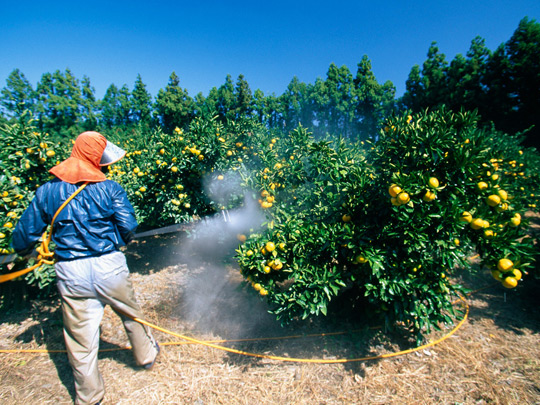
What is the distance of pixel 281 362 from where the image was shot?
102 inches

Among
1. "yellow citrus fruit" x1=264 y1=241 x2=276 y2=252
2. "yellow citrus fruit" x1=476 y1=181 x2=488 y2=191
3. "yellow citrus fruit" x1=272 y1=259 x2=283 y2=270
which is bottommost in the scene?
"yellow citrus fruit" x1=272 y1=259 x2=283 y2=270

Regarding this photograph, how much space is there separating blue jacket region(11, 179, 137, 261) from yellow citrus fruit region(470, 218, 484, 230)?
9.43 ft

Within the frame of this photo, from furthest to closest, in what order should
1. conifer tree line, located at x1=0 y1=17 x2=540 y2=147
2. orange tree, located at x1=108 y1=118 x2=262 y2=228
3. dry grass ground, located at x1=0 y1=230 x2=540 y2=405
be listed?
conifer tree line, located at x1=0 y1=17 x2=540 y2=147, orange tree, located at x1=108 y1=118 x2=262 y2=228, dry grass ground, located at x1=0 y1=230 x2=540 y2=405

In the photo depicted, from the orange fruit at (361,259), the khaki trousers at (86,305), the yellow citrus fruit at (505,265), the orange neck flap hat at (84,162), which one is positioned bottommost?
the khaki trousers at (86,305)

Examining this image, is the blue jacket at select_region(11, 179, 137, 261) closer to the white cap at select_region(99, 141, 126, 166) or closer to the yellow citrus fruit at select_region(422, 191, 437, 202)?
the white cap at select_region(99, 141, 126, 166)

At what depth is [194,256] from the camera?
5.25 metres

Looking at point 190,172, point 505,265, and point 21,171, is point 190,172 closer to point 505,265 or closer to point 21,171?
point 21,171

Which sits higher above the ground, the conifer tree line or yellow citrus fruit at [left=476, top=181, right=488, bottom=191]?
the conifer tree line

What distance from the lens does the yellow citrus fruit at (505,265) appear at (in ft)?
5.65

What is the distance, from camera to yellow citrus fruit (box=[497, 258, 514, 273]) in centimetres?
172

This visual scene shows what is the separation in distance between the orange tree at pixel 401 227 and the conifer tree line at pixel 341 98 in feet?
8.55

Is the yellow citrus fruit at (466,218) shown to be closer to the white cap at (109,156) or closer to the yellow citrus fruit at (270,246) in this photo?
the yellow citrus fruit at (270,246)

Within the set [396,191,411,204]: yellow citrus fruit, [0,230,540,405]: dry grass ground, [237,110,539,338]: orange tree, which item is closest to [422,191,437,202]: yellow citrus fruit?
[237,110,539,338]: orange tree

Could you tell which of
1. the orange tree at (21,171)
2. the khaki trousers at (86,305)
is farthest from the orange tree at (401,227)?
the orange tree at (21,171)
